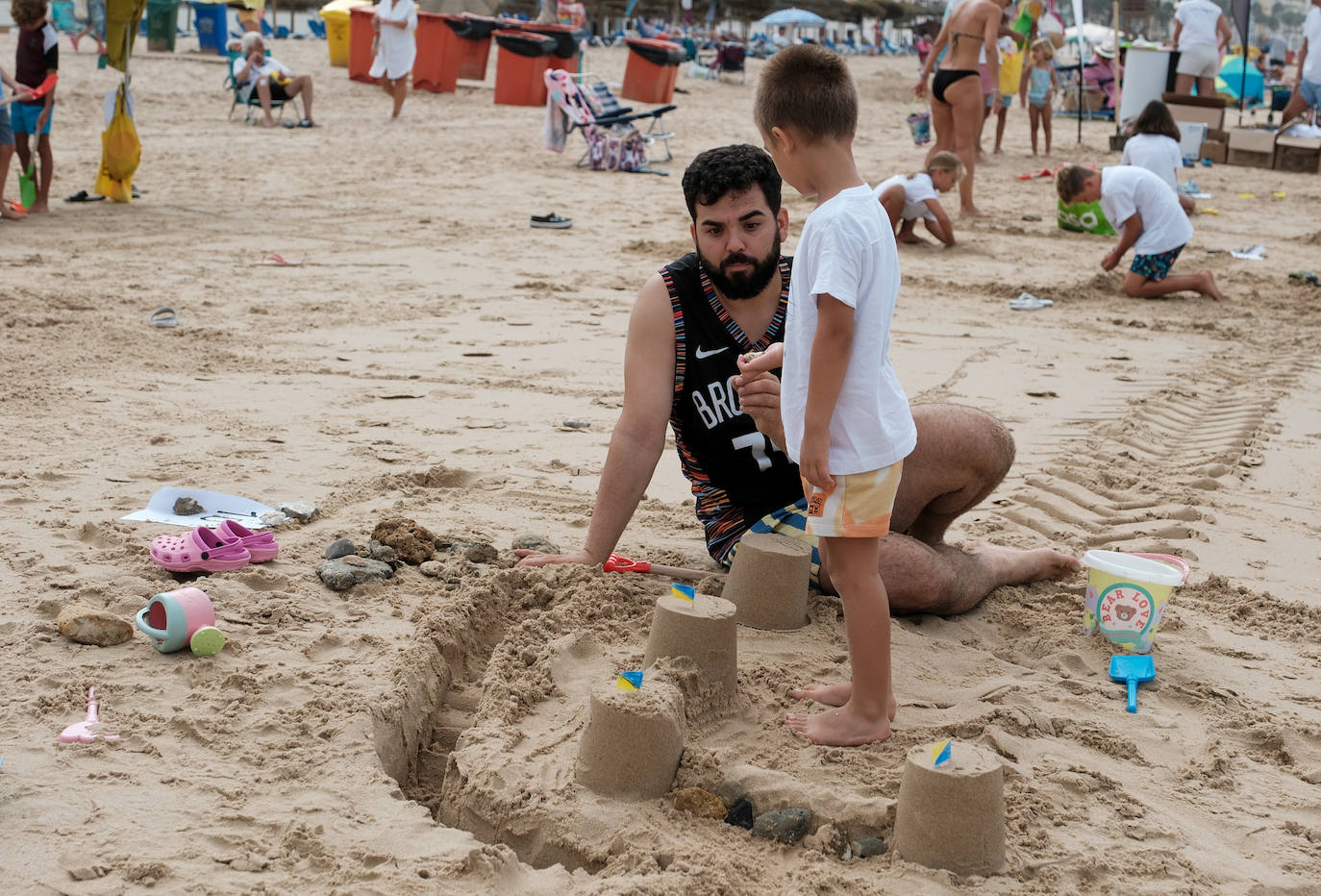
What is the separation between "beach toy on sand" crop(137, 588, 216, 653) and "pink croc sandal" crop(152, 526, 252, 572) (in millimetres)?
349

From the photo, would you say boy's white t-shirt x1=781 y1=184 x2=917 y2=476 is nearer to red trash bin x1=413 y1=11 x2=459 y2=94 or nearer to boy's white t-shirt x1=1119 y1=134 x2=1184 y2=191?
boy's white t-shirt x1=1119 y1=134 x2=1184 y2=191

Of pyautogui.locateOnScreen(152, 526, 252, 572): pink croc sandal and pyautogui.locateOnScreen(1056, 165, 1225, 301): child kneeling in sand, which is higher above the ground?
pyautogui.locateOnScreen(1056, 165, 1225, 301): child kneeling in sand

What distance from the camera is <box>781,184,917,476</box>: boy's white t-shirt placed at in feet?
7.21

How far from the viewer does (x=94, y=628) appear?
2.67m

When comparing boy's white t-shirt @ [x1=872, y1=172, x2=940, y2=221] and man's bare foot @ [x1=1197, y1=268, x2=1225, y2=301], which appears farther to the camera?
boy's white t-shirt @ [x1=872, y1=172, x2=940, y2=221]

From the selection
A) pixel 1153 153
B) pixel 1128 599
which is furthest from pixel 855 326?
pixel 1153 153

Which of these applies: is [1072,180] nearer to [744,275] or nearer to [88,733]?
[744,275]

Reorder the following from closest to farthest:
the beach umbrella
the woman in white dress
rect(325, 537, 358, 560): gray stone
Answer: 1. rect(325, 537, 358, 560): gray stone
2. the woman in white dress
3. the beach umbrella

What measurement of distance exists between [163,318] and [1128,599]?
4.65 meters

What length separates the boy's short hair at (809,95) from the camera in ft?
7.40

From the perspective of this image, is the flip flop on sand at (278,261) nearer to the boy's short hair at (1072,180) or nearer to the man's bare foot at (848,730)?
the boy's short hair at (1072,180)

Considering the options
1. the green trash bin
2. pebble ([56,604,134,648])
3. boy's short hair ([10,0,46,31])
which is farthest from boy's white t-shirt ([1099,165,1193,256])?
the green trash bin

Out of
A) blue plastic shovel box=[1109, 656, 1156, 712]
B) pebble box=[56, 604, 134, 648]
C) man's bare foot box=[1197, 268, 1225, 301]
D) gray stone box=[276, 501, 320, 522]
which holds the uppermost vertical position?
man's bare foot box=[1197, 268, 1225, 301]

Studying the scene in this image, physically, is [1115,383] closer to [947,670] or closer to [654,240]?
[947,670]
